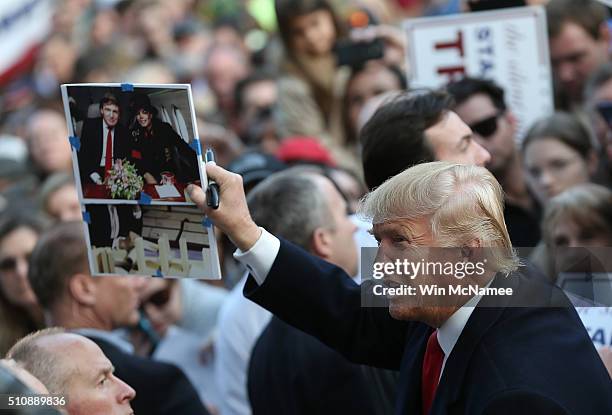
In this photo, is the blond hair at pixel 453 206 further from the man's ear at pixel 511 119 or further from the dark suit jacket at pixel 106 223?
the man's ear at pixel 511 119

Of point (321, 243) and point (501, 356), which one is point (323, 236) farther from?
point (501, 356)

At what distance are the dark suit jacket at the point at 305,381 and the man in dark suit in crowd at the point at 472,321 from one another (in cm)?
65

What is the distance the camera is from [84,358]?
10.6 feet

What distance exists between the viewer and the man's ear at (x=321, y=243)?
433 cm

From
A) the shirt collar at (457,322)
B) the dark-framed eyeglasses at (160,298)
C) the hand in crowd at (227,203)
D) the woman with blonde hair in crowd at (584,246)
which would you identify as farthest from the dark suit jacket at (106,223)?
the dark-framed eyeglasses at (160,298)

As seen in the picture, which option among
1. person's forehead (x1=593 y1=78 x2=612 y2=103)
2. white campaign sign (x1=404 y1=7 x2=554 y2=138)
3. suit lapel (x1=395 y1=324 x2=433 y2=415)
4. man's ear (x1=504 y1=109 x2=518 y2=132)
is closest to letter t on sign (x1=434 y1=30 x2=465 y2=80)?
white campaign sign (x1=404 y1=7 x2=554 y2=138)

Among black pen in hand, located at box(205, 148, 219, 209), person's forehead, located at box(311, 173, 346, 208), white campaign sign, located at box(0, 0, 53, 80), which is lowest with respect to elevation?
person's forehead, located at box(311, 173, 346, 208)

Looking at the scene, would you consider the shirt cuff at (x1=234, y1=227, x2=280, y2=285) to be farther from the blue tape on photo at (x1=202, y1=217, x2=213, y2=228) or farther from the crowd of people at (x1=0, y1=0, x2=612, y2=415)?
the blue tape on photo at (x1=202, y1=217, x2=213, y2=228)

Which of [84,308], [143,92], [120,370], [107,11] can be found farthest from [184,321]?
[107,11]

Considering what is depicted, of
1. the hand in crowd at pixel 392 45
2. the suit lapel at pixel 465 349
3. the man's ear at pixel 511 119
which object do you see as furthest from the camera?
the hand in crowd at pixel 392 45

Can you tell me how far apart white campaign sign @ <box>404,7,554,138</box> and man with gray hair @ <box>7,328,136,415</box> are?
2880 mm

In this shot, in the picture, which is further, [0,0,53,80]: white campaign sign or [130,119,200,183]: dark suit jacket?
[0,0,53,80]: white campaign sign

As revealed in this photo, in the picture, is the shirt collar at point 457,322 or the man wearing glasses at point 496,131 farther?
the man wearing glasses at point 496,131

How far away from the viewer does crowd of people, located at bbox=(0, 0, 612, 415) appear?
9.70 ft
